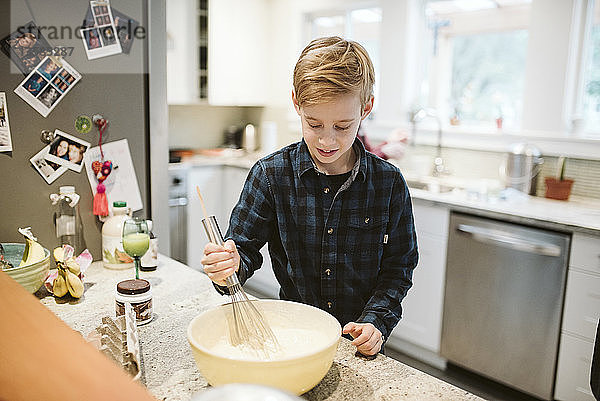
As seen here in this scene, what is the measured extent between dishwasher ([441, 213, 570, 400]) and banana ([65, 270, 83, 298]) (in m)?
1.84

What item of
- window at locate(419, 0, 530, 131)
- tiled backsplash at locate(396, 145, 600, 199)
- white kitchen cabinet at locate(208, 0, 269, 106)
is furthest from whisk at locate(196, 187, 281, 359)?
white kitchen cabinet at locate(208, 0, 269, 106)

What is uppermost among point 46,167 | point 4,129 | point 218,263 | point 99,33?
point 99,33

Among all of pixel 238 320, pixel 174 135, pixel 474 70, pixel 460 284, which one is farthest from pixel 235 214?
pixel 174 135

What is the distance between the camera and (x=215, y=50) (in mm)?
4012

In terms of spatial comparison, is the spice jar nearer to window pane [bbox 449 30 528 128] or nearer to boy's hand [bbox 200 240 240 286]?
boy's hand [bbox 200 240 240 286]

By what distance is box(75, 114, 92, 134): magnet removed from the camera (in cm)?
156

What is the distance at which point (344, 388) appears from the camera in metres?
0.97

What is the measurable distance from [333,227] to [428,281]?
5.36 feet

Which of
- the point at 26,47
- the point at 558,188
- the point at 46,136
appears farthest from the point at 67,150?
the point at 558,188

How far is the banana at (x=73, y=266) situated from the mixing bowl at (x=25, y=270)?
5 centimetres

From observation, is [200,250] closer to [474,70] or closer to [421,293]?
[421,293]

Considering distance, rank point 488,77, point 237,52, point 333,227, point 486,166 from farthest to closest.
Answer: point 237,52, point 488,77, point 486,166, point 333,227

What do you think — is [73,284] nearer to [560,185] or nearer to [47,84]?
[47,84]

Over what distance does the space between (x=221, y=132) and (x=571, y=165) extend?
280 centimetres
